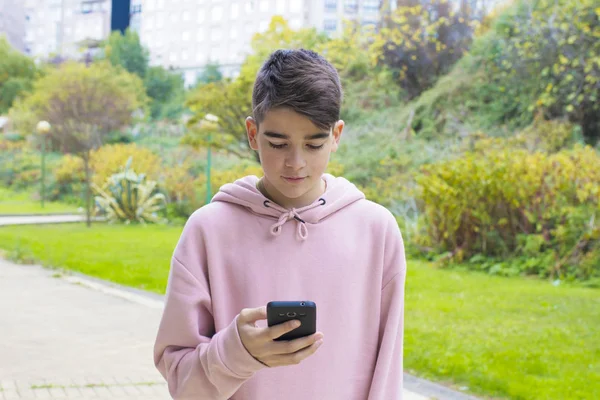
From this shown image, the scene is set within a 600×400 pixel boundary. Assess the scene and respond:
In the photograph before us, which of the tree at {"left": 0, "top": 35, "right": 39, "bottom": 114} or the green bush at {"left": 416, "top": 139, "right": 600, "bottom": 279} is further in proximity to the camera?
the tree at {"left": 0, "top": 35, "right": 39, "bottom": 114}

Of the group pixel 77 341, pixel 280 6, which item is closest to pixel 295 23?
pixel 280 6

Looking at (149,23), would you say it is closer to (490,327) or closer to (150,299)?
(150,299)

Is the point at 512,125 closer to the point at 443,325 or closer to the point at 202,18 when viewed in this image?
the point at 443,325

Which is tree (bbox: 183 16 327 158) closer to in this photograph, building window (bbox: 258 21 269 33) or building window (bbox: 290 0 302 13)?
building window (bbox: 258 21 269 33)

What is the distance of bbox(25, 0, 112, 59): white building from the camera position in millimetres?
20047

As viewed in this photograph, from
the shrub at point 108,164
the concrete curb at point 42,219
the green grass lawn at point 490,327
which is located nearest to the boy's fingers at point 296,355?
the green grass lawn at point 490,327

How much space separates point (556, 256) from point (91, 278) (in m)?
4.02

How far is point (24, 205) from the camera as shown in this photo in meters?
15.1

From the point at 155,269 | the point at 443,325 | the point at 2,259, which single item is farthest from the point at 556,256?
the point at 2,259

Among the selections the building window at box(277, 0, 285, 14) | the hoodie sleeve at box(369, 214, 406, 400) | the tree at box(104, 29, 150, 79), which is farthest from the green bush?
the tree at box(104, 29, 150, 79)

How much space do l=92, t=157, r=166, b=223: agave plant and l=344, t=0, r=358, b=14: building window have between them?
5005 millimetres

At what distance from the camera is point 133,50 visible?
19.5 m

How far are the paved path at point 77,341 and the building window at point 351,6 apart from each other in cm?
875

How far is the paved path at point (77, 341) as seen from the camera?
11.2 ft
